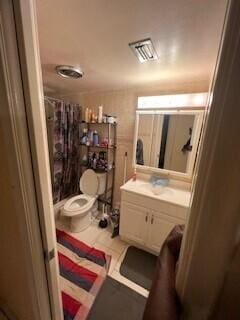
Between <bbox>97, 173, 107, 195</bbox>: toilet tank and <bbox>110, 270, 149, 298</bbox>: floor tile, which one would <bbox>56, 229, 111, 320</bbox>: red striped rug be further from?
<bbox>97, 173, 107, 195</bbox>: toilet tank

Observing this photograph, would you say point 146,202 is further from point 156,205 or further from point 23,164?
point 23,164

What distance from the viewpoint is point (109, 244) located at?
6.74 ft

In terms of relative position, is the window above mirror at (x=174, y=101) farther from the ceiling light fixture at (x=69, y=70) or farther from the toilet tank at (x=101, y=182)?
the toilet tank at (x=101, y=182)

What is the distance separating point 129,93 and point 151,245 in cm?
202

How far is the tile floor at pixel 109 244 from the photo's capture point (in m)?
1.59

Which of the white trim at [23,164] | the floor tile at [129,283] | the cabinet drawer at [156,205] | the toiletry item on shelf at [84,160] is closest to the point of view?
the white trim at [23,164]

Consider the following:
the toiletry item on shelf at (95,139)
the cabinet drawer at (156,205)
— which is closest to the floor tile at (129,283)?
the cabinet drawer at (156,205)

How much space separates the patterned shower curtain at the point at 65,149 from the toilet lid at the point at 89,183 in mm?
334

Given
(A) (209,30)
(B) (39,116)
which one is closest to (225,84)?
(B) (39,116)

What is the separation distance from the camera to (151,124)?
206cm

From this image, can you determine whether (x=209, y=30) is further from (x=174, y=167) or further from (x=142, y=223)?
→ (x=142, y=223)

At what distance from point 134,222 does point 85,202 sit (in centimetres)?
86

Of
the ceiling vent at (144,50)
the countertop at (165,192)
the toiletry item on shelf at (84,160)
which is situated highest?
the ceiling vent at (144,50)

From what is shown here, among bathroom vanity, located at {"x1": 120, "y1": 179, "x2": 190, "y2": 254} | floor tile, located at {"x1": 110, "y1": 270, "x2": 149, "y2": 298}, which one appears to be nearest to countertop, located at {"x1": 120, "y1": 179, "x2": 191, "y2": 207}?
bathroom vanity, located at {"x1": 120, "y1": 179, "x2": 190, "y2": 254}
